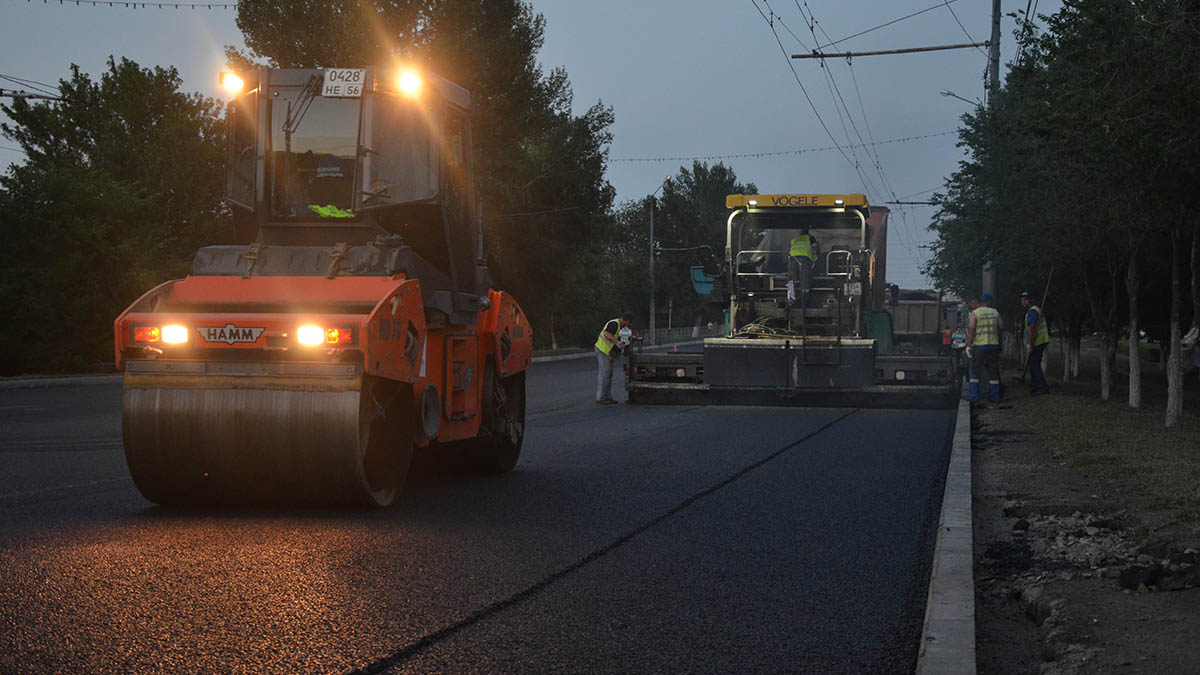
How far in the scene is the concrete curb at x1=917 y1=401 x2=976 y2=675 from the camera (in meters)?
4.59

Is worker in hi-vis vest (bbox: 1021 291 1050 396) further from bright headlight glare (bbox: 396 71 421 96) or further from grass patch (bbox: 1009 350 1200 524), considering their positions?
bright headlight glare (bbox: 396 71 421 96)

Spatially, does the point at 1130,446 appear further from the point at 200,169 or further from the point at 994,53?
the point at 200,169

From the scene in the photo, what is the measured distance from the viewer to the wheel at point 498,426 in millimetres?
9805

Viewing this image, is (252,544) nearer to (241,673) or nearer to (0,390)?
(241,673)

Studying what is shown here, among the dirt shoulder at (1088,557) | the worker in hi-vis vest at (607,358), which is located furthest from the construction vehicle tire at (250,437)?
the worker in hi-vis vest at (607,358)

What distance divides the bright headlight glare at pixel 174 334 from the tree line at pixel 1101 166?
7539 millimetres

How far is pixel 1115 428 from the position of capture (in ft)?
48.3

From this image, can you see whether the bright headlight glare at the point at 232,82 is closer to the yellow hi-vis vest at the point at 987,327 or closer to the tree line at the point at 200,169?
the yellow hi-vis vest at the point at 987,327

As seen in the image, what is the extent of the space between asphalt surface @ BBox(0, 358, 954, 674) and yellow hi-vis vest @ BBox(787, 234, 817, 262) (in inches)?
380

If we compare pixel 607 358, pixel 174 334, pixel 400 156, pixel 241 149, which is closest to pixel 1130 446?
pixel 400 156

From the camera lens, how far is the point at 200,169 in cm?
4578

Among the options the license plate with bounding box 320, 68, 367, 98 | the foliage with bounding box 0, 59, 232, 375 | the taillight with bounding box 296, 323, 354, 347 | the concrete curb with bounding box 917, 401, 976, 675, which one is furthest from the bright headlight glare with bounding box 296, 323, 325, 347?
the foliage with bounding box 0, 59, 232, 375

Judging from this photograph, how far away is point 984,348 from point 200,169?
32494 millimetres

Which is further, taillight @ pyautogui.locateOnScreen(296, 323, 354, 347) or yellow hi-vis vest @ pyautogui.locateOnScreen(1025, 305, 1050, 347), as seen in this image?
yellow hi-vis vest @ pyautogui.locateOnScreen(1025, 305, 1050, 347)
